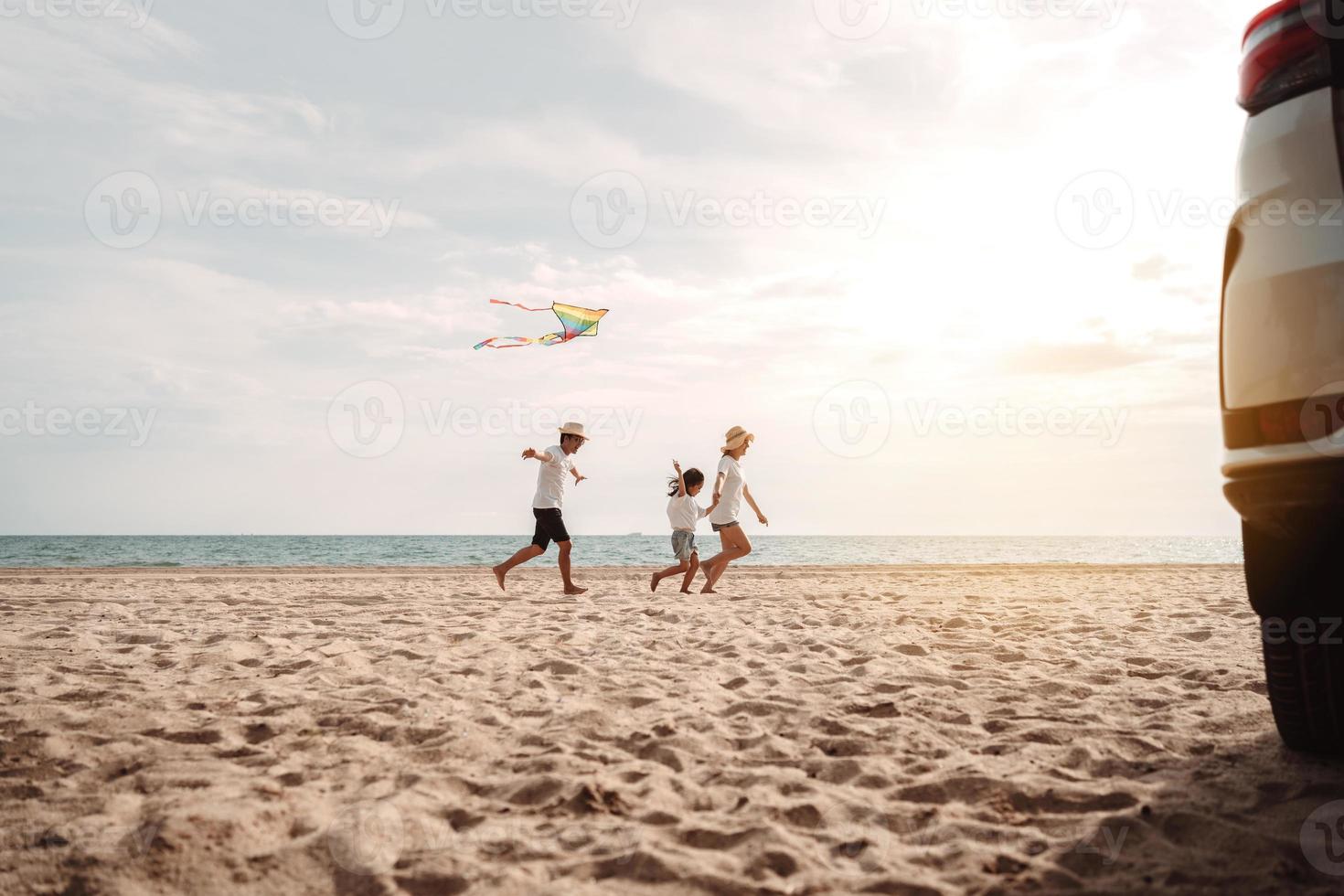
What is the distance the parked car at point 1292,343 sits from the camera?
239 centimetres

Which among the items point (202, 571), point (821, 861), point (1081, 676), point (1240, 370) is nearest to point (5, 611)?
point (202, 571)

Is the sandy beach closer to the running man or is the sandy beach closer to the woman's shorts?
the running man

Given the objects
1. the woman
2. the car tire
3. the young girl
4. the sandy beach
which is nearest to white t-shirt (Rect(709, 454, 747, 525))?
the woman

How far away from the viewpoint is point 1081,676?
4555 mm

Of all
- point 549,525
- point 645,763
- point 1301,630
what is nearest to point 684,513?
point 549,525

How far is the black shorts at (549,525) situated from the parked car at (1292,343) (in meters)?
7.79

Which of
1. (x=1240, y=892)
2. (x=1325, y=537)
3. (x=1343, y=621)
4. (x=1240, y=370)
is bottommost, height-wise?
(x=1240, y=892)

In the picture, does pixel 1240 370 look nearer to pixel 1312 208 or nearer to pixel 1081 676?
pixel 1312 208

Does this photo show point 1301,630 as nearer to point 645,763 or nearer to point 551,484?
point 645,763

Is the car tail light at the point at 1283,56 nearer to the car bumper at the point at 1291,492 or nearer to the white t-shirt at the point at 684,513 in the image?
the car bumper at the point at 1291,492

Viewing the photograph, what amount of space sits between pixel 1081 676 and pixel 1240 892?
2.59 m

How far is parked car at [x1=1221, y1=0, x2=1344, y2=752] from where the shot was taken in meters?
2.39

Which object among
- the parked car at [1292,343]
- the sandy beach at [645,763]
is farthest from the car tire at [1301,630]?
the sandy beach at [645,763]

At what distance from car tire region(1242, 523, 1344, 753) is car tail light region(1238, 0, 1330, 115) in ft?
4.56
